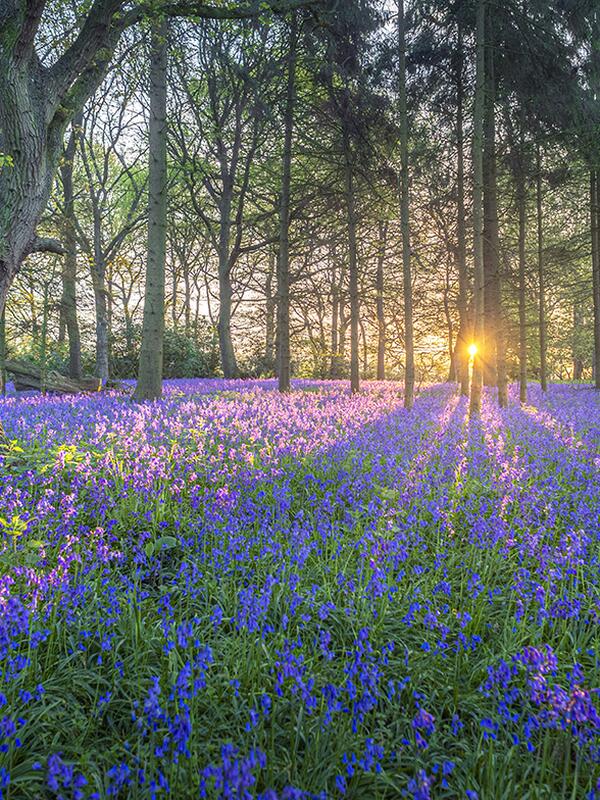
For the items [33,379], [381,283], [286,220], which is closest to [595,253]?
[381,283]

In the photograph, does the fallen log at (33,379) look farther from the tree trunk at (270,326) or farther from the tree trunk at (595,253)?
the tree trunk at (595,253)

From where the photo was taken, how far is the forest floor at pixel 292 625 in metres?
1.80

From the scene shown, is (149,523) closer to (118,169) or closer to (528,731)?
(528,731)

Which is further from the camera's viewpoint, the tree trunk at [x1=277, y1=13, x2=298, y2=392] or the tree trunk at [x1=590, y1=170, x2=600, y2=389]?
the tree trunk at [x1=590, y1=170, x2=600, y2=389]

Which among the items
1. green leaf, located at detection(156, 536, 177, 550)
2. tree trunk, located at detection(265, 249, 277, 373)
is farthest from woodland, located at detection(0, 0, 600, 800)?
tree trunk, located at detection(265, 249, 277, 373)

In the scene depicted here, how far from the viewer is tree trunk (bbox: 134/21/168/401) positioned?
34.2 feet

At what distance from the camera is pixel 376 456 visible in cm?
594

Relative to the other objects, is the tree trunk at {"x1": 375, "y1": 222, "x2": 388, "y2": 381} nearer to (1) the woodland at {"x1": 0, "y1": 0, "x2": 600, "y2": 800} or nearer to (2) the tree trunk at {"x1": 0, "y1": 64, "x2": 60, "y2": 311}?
(1) the woodland at {"x1": 0, "y1": 0, "x2": 600, "y2": 800}

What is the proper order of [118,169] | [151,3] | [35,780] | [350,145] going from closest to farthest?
[35,780]
[151,3]
[350,145]
[118,169]

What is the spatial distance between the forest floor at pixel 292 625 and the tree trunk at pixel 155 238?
4669 mm

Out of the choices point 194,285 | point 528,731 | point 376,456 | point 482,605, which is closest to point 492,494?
point 376,456

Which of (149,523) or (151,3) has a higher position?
(151,3)

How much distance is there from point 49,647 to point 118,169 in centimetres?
3093

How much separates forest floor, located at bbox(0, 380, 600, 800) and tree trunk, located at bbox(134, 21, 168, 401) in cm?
→ 467
